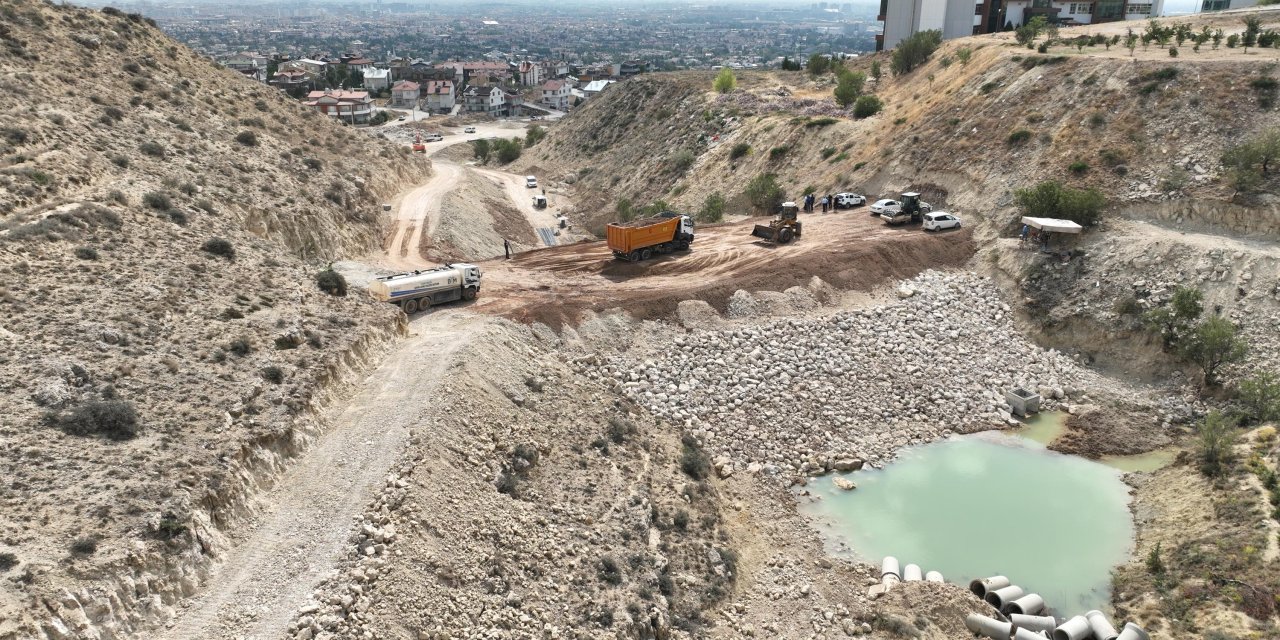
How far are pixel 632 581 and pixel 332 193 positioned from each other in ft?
105

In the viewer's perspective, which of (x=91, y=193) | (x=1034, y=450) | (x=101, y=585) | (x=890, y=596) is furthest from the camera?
(x=1034, y=450)

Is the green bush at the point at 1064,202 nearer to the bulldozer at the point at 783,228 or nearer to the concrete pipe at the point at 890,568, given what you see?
the bulldozer at the point at 783,228

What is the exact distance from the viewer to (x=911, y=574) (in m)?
23.4

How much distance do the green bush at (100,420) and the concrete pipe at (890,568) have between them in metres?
21.3

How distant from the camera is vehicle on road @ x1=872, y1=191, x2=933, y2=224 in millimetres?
44375

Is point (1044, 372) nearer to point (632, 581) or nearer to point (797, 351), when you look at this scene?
point (797, 351)

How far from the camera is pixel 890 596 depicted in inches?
889

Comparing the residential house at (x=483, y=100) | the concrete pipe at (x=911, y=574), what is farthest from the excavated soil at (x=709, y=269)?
the residential house at (x=483, y=100)

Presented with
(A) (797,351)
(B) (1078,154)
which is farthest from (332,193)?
(B) (1078,154)

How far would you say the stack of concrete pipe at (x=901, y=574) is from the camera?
23.2 m

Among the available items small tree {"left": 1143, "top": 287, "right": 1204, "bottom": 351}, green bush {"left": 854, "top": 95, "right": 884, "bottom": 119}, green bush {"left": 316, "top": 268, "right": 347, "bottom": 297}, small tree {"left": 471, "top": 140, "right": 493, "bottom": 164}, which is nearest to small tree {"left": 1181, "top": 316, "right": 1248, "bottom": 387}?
small tree {"left": 1143, "top": 287, "right": 1204, "bottom": 351}

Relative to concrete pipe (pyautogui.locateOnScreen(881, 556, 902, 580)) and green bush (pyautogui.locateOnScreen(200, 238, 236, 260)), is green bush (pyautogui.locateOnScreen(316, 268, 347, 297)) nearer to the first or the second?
green bush (pyautogui.locateOnScreen(200, 238, 236, 260))

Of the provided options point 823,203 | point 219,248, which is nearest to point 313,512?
point 219,248

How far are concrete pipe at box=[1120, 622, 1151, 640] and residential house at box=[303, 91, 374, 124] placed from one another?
12520 centimetres
